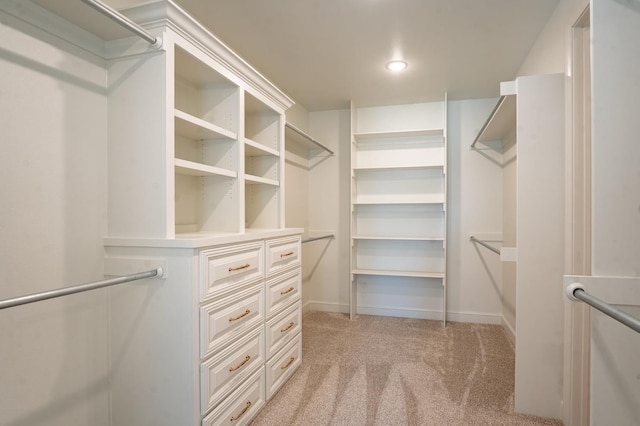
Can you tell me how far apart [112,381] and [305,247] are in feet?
7.98

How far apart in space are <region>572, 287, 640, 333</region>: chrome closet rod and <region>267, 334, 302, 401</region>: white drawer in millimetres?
1611

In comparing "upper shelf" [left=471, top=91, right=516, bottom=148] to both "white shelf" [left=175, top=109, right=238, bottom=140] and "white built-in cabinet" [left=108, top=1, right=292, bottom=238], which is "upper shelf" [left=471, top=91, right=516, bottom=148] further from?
"white shelf" [left=175, top=109, right=238, bottom=140]

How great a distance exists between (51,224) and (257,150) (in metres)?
1.23

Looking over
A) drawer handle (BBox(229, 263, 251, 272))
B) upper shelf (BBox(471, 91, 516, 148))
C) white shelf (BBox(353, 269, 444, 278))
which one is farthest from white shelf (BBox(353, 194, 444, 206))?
drawer handle (BBox(229, 263, 251, 272))

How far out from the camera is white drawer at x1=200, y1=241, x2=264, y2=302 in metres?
1.50

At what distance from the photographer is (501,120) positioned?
103 inches

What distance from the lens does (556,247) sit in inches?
71.3

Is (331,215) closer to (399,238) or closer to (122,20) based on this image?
(399,238)

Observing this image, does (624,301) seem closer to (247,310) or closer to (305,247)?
(247,310)

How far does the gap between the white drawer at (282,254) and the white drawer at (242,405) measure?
596mm

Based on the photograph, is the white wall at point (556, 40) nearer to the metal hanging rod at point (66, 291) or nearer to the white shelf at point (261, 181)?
the white shelf at point (261, 181)

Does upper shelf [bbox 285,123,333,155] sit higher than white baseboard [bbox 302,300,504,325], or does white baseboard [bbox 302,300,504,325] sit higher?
upper shelf [bbox 285,123,333,155]

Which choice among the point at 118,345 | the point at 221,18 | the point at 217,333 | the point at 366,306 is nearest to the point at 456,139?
the point at 366,306

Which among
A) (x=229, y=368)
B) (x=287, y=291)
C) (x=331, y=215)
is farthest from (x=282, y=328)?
(x=331, y=215)
